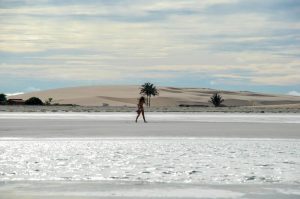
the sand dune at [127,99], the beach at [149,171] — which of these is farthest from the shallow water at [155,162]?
the sand dune at [127,99]

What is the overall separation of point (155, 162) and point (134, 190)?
4087 millimetres

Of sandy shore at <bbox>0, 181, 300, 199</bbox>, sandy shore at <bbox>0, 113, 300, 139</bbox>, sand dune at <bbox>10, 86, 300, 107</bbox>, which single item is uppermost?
sand dune at <bbox>10, 86, 300, 107</bbox>

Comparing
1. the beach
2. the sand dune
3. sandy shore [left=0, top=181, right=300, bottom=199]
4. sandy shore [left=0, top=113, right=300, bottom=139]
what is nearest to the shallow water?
the beach

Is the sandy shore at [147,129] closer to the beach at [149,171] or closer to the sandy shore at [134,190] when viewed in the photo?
the beach at [149,171]

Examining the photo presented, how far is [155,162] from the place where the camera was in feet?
44.6

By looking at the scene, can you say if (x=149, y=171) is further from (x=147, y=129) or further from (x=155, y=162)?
(x=147, y=129)

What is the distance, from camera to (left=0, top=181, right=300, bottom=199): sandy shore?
898 cm

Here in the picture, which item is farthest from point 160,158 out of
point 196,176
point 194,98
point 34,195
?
A: point 194,98

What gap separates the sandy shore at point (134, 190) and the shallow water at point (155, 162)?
597 mm

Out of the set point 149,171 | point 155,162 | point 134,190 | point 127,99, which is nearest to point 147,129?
point 155,162

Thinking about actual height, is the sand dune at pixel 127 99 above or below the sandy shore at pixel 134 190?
above

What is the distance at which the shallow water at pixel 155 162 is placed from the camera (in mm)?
11086

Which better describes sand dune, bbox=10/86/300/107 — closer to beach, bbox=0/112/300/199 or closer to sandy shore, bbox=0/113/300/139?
sandy shore, bbox=0/113/300/139

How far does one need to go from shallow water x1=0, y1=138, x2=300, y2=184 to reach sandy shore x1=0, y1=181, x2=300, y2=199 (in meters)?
0.60
